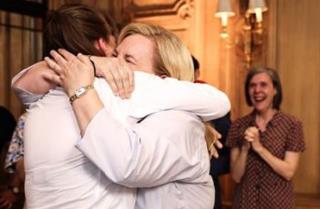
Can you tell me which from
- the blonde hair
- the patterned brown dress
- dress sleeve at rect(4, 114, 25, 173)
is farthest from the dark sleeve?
the blonde hair

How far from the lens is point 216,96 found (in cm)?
117

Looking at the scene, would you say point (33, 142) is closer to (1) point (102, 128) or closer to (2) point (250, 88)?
(1) point (102, 128)

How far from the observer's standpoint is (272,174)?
259 cm

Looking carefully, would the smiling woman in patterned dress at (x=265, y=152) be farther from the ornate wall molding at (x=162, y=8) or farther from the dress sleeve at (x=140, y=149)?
the dress sleeve at (x=140, y=149)

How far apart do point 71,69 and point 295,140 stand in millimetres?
1766

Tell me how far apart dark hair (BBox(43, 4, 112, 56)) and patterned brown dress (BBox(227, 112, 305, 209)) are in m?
1.63

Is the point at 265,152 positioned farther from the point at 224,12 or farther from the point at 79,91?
the point at 79,91

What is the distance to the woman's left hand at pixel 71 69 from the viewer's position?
1.04m

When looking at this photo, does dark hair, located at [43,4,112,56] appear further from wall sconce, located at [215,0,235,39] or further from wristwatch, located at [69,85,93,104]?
wall sconce, located at [215,0,235,39]

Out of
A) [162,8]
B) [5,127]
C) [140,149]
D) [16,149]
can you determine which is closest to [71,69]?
[140,149]

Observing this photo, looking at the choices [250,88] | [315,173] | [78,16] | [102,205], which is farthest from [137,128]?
[315,173]

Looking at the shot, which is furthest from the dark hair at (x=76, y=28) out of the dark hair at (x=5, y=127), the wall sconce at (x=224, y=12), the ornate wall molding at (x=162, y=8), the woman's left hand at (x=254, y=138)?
the ornate wall molding at (x=162, y=8)

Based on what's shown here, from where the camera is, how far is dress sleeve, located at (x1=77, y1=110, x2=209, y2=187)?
97 cm

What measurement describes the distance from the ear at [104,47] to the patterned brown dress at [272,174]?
1.57m
